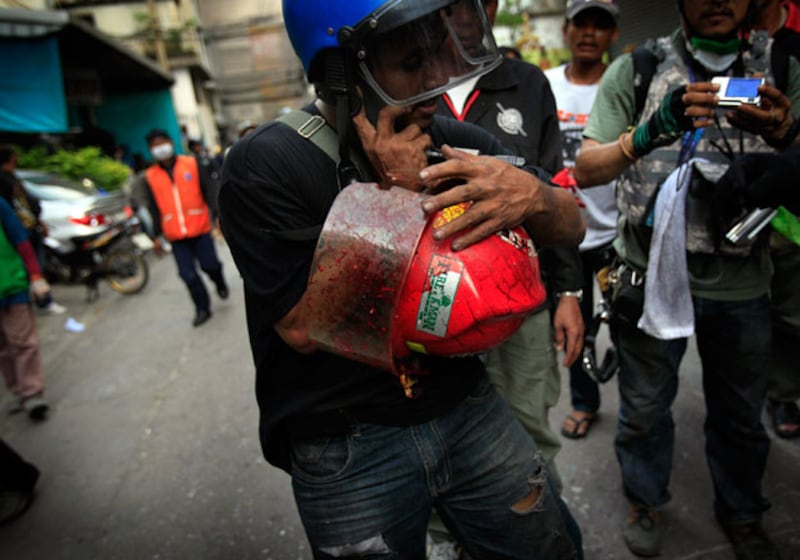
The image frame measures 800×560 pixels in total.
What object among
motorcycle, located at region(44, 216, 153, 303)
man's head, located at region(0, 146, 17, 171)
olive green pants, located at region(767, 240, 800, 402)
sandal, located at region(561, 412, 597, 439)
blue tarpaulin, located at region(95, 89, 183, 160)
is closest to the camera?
olive green pants, located at region(767, 240, 800, 402)

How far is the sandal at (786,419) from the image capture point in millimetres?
2758

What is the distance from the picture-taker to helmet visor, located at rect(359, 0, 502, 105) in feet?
3.86

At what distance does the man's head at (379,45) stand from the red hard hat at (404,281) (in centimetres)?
30

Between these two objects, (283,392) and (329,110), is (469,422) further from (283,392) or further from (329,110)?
(329,110)

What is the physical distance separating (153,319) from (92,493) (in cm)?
358

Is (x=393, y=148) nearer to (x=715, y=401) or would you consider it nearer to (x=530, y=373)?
(x=530, y=373)

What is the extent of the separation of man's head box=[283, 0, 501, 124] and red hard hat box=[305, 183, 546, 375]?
299 millimetres

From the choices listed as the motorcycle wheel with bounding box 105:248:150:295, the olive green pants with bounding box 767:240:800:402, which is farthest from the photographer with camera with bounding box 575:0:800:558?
the motorcycle wheel with bounding box 105:248:150:295

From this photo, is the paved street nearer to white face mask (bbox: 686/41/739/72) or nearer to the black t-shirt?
the black t-shirt

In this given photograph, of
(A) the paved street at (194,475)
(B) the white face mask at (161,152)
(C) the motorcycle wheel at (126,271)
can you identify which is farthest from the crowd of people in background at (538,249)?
(C) the motorcycle wheel at (126,271)

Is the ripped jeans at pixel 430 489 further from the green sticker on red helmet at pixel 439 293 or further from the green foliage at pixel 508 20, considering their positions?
the green foliage at pixel 508 20

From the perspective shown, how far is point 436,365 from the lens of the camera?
4.36 feet

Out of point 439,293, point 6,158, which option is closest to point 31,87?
point 6,158

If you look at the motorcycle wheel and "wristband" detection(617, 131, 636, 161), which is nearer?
"wristband" detection(617, 131, 636, 161)
